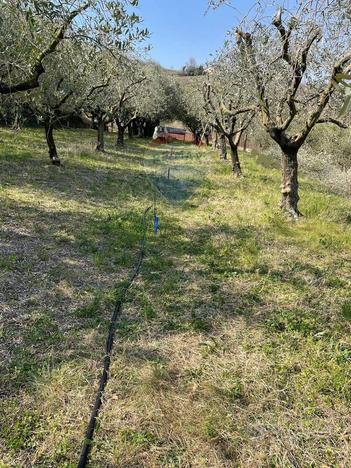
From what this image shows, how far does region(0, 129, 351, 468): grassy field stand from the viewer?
2.81 m

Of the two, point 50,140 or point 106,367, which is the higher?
point 50,140

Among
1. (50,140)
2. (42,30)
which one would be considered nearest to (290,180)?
(42,30)

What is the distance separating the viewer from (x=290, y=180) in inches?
367

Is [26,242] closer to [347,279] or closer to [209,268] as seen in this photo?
[209,268]

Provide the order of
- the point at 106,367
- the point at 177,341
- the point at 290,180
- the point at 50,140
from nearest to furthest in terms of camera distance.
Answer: the point at 106,367
the point at 177,341
the point at 290,180
the point at 50,140

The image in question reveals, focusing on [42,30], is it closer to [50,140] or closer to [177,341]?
[177,341]

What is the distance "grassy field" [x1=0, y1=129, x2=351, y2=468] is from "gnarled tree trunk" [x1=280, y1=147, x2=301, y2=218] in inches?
32.0

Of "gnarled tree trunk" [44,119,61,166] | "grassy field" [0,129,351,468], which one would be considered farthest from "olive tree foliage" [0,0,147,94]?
"gnarled tree trunk" [44,119,61,166]

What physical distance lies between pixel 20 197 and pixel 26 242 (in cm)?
308

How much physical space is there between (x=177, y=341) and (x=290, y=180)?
6565 mm

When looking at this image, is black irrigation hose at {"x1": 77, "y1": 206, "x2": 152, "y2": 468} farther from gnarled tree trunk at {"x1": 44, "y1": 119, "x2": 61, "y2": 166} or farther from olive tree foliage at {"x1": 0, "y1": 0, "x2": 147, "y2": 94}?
gnarled tree trunk at {"x1": 44, "y1": 119, "x2": 61, "y2": 166}

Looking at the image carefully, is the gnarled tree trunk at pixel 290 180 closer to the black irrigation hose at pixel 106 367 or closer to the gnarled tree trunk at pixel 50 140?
the black irrigation hose at pixel 106 367

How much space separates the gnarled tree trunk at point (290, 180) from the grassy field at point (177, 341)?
0.81m

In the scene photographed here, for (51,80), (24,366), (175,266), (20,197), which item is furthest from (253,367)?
(51,80)
